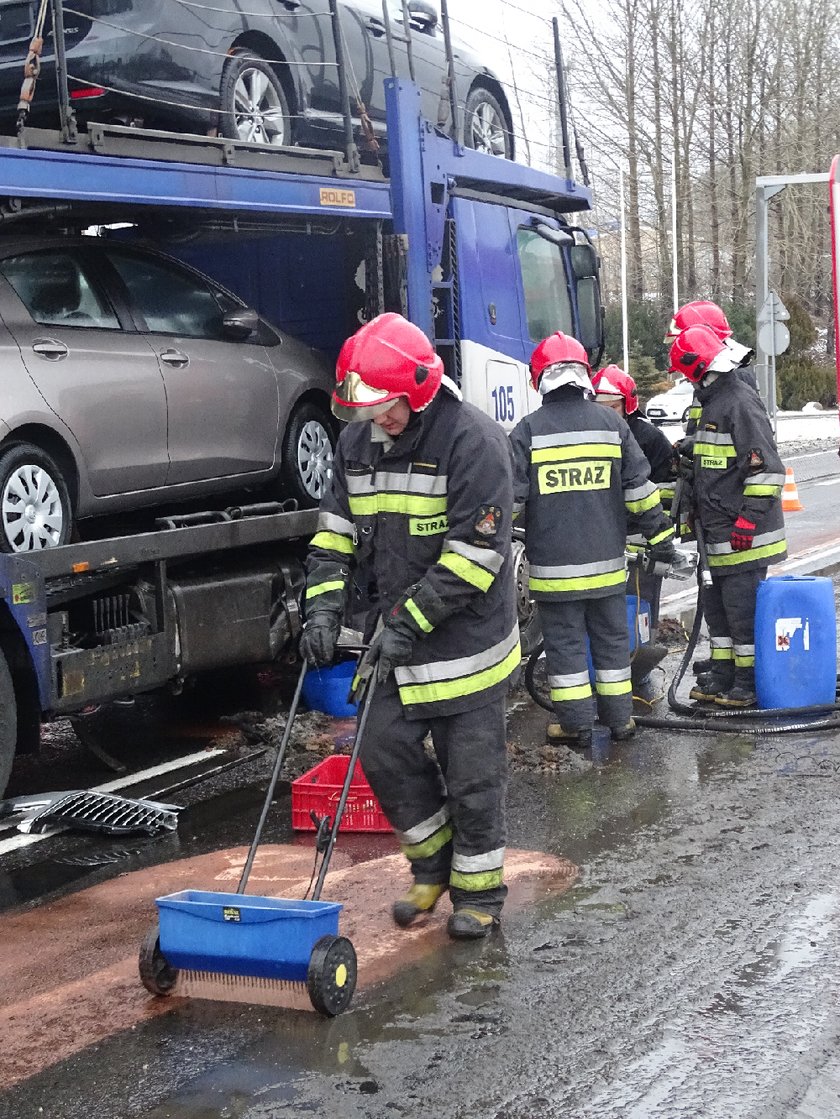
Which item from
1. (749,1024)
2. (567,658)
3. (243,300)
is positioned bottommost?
(749,1024)

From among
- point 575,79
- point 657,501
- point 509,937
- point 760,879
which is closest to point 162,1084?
point 509,937

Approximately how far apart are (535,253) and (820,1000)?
6203 mm

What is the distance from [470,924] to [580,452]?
2.89 meters

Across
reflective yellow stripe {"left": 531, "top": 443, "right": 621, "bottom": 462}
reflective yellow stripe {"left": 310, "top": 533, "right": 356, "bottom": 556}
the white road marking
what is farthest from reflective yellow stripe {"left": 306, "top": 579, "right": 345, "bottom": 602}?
reflective yellow stripe {"left": 531, "top": 443, "right": 621, "bottom": 462}

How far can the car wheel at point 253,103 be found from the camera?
7.26 meters

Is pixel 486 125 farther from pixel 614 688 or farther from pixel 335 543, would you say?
pixel 335 543

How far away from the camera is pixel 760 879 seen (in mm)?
4992

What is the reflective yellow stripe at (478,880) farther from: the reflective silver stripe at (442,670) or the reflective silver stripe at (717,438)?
the reflective silver stripe at (717,438)

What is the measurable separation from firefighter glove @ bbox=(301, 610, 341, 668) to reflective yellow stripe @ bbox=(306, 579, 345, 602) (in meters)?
0.08

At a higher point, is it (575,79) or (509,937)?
(575,79)

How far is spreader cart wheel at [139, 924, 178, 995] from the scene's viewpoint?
404cm

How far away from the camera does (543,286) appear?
9.47 meters

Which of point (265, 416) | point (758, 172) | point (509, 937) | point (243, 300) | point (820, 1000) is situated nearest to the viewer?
point (820, 1000)

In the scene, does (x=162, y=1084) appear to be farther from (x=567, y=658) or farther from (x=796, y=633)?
(x=796, y=633)
